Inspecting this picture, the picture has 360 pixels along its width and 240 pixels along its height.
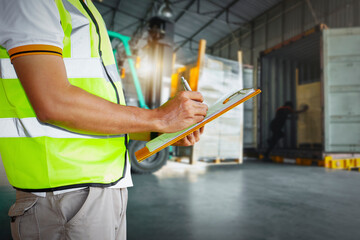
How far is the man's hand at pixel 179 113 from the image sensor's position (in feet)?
2.05

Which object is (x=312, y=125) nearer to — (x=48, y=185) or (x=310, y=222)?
(x=310, y=222)

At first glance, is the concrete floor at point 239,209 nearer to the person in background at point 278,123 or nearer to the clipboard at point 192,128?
the clipboard at point 192,128

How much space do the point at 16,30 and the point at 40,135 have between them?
0.25 m

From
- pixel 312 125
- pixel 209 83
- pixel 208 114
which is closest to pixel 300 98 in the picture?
pixel 312 125

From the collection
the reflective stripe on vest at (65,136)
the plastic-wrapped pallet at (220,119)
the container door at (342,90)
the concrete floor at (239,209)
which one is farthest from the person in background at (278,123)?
the reflective stripe on vest at (65,136)

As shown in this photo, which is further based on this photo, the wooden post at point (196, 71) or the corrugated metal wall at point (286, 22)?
the corrugated metal wall at point (286, 22)

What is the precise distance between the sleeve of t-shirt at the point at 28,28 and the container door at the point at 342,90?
7216 millimetres

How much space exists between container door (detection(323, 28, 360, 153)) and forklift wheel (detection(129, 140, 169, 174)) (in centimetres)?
454

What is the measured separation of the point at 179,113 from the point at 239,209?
2387mm

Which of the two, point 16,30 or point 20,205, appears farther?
point 20,205

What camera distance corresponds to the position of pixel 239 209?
8.75 ft

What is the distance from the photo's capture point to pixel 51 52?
1.70ft

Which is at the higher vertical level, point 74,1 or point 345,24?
point 345,24

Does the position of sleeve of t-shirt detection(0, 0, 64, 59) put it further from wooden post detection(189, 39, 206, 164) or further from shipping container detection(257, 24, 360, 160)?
Result: shipping container detection(257, 24, 360, 160)
